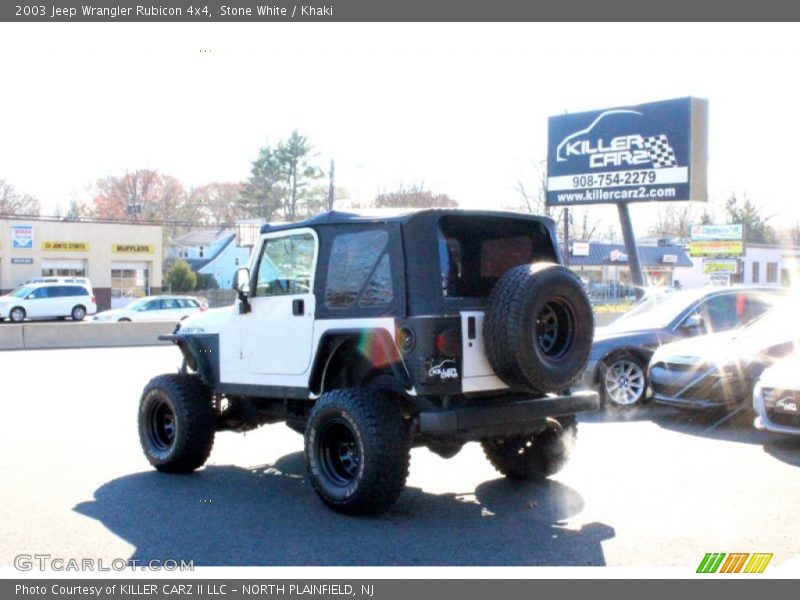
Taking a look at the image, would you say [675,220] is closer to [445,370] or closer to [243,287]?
[243,287]

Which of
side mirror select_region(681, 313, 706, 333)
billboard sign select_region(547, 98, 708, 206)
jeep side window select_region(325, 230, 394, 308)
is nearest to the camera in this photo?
jeep side window select_region(325, 230, 394, 308)

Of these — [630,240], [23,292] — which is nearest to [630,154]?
[630,240]

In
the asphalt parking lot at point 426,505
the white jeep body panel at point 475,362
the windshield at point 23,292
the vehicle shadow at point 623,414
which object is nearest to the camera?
the asphalt parking lot at point 426,505

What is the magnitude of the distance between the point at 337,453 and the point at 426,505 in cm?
79

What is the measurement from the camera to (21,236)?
52.2 meters

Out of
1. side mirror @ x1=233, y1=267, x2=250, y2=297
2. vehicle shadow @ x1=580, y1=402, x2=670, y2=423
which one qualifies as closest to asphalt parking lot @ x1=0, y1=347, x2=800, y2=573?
vehicle shadow @ x1=580, y1=402, x2=670, y2=423

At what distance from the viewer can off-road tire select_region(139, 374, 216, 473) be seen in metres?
7.84

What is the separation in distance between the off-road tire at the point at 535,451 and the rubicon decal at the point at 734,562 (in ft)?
6.59

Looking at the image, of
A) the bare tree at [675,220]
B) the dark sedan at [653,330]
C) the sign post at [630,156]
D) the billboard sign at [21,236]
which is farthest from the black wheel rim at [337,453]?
the bare tree at [675,220]

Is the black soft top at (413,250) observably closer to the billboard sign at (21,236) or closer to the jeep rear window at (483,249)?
the jeep rear window at (483,249)

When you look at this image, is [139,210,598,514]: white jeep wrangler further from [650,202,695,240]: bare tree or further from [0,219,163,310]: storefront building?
[650,202,695,240]: bare tree

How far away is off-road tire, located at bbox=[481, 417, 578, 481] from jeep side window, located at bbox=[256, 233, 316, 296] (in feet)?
6.63

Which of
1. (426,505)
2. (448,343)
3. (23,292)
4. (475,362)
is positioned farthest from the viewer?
(23,292)

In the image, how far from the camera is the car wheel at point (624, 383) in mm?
11586
